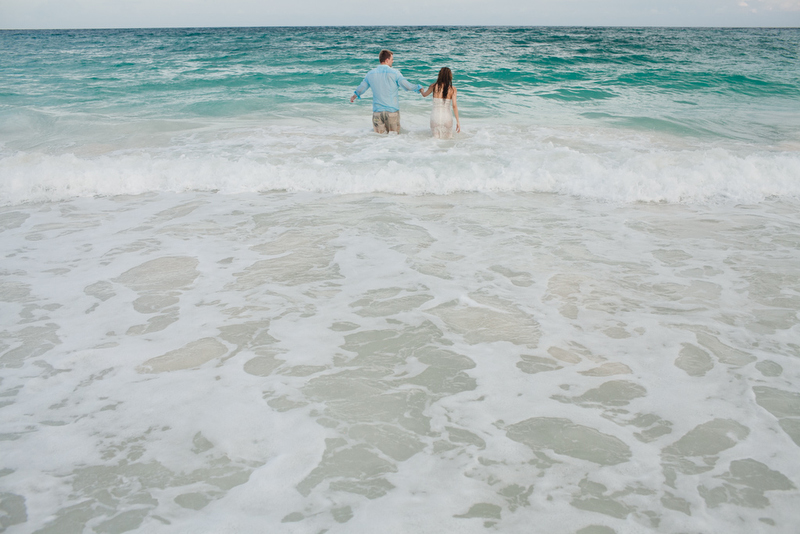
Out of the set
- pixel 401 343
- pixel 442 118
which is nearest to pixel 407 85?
pixel 442 118

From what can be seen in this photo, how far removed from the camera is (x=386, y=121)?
9.48m

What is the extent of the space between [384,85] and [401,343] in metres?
7.09

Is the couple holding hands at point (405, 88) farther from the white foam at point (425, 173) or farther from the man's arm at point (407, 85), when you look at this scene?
the white foam at point (425, 173)

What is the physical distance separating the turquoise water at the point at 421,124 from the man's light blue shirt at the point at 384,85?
0.83 meters

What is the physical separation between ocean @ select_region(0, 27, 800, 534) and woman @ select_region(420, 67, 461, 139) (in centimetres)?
124

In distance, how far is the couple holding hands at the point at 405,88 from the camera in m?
8.78

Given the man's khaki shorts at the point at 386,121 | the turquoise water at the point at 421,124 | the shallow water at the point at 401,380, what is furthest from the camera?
the man's khaki shorts at the point at 386,121

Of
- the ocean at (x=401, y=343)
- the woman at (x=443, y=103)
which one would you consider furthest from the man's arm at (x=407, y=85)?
the ocean at (x=401, y=343)

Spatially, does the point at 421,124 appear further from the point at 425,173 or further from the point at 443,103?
the point at 425,173

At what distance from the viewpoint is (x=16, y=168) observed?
6922mm

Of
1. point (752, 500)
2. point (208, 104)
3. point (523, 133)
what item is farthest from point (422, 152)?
point (208, 104)

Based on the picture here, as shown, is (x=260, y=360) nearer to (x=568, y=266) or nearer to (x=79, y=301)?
(x=79, y=301)

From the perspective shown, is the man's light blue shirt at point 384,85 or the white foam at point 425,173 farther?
the man's light blue shirt at point 384,85

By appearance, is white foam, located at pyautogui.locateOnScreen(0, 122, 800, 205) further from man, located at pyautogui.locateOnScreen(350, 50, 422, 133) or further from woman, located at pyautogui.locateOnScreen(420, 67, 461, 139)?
man, located at pyautogui.locateOnScreen(350, 50, 422, 133)
